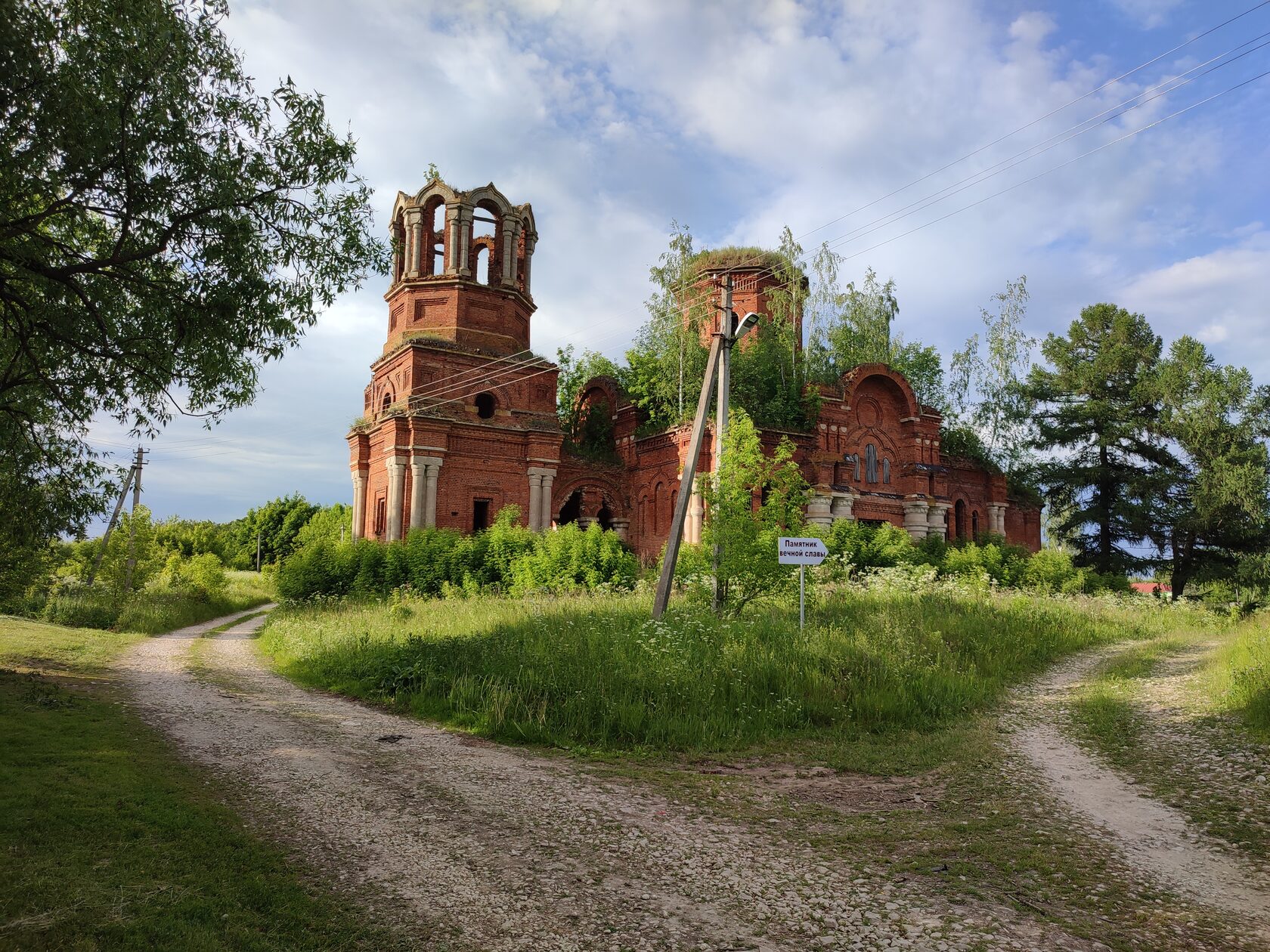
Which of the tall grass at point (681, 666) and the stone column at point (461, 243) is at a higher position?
the stone column at point (461, 243)

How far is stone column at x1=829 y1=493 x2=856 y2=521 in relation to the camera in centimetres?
2573

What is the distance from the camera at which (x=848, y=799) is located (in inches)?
257

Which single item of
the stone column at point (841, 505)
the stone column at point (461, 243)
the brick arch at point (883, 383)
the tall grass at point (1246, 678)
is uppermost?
the stone column at point (461, 243)

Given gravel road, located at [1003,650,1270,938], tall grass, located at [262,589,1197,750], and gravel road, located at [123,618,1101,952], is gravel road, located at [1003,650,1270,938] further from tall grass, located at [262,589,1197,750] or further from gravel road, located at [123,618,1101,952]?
tall grass, located at [262,589,1197,750]

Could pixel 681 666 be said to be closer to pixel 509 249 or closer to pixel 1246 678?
pixel 1246 678

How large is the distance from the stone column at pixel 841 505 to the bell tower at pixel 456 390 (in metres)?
9.49

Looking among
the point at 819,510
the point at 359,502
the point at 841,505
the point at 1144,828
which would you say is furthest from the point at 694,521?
the point at 1144,828

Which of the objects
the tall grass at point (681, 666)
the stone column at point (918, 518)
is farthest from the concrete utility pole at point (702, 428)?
the stone column at point (918, 518)

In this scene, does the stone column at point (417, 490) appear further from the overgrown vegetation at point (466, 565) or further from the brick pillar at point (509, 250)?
the brick pillar at point (509, 250)

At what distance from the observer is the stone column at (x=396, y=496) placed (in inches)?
963

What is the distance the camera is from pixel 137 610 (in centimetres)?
2203

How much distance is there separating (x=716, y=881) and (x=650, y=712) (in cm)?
429

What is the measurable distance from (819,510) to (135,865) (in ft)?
74.7

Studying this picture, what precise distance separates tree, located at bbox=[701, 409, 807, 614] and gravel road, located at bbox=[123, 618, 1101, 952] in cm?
652
